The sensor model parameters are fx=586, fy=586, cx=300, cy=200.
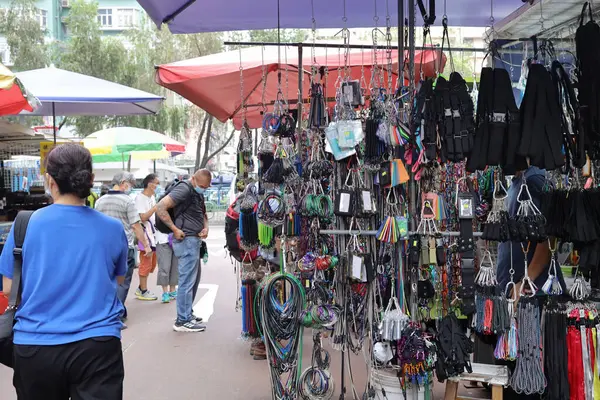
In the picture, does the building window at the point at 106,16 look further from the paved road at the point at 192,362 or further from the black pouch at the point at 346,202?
the black pouch at the point at 346,202

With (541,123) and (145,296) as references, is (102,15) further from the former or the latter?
(541,123)

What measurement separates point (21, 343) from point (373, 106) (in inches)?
97.1

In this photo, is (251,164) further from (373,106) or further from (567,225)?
(567,225)

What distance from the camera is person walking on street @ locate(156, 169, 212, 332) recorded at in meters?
6.56

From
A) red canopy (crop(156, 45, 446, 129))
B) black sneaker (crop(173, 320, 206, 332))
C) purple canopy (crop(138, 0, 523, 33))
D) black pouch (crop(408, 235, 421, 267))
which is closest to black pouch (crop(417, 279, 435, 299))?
black pouch (crop(408, 235, 421, 267))

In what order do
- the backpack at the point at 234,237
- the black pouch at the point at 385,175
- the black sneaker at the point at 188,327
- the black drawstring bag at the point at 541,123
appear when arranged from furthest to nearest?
the black sneaker at the point at 188,327 < the backpack at the point at 234,237 < the black pouch at the point at 385,175 < the black drawstring bag at the point at 541,123

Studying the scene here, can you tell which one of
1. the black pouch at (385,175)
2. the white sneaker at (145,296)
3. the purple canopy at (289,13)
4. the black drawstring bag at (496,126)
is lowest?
the white sneaker at (145,296)

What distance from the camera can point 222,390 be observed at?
4855 millimetres

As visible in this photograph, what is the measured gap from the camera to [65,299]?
250cm

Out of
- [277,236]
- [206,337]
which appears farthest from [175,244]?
[277,236]

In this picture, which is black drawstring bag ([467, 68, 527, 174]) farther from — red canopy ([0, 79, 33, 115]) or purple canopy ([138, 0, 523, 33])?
red canopy ([0, 79, 33, 115])

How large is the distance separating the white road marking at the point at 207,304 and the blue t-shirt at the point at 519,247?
4323 millimetres

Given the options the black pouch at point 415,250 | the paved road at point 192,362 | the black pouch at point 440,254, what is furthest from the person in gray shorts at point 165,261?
the black pouch at point 440,254

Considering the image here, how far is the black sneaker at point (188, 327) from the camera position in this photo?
22.4ft
